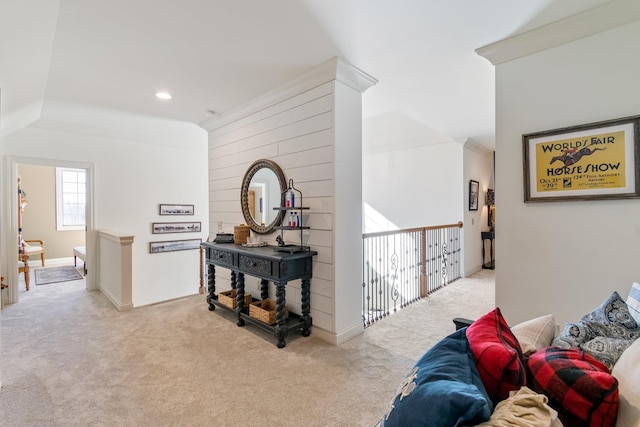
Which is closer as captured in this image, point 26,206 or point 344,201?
point 344,201

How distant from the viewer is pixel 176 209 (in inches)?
214

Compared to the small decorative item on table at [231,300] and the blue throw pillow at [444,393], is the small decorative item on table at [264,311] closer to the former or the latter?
the small decorative item on table at [231,300]

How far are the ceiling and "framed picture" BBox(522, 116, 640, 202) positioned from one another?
0.76m

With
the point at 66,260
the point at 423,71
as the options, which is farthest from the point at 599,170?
the point at 66,260

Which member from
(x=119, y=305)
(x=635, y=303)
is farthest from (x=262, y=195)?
(x=635, y=303)

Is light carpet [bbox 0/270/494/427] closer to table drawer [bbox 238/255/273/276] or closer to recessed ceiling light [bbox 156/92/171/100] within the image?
table drawer [bbox 238/255/273/276]

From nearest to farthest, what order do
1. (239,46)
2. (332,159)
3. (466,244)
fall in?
(239,46)
(332,159)
(466,244)

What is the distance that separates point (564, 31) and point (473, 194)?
12.4ft

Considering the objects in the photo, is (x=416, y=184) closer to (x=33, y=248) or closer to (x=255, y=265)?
(x=255, y=265)

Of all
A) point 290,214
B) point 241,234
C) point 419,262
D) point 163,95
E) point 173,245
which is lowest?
point 419,262

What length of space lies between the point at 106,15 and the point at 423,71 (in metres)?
2.49

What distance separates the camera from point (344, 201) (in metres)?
2.73

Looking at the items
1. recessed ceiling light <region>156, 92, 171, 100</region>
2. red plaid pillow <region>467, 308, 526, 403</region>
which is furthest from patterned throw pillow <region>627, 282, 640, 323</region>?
recessed ceiling light <region>156, 92, 171, 100</region>

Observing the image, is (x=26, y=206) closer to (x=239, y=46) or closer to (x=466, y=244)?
(x=239, y=46)
